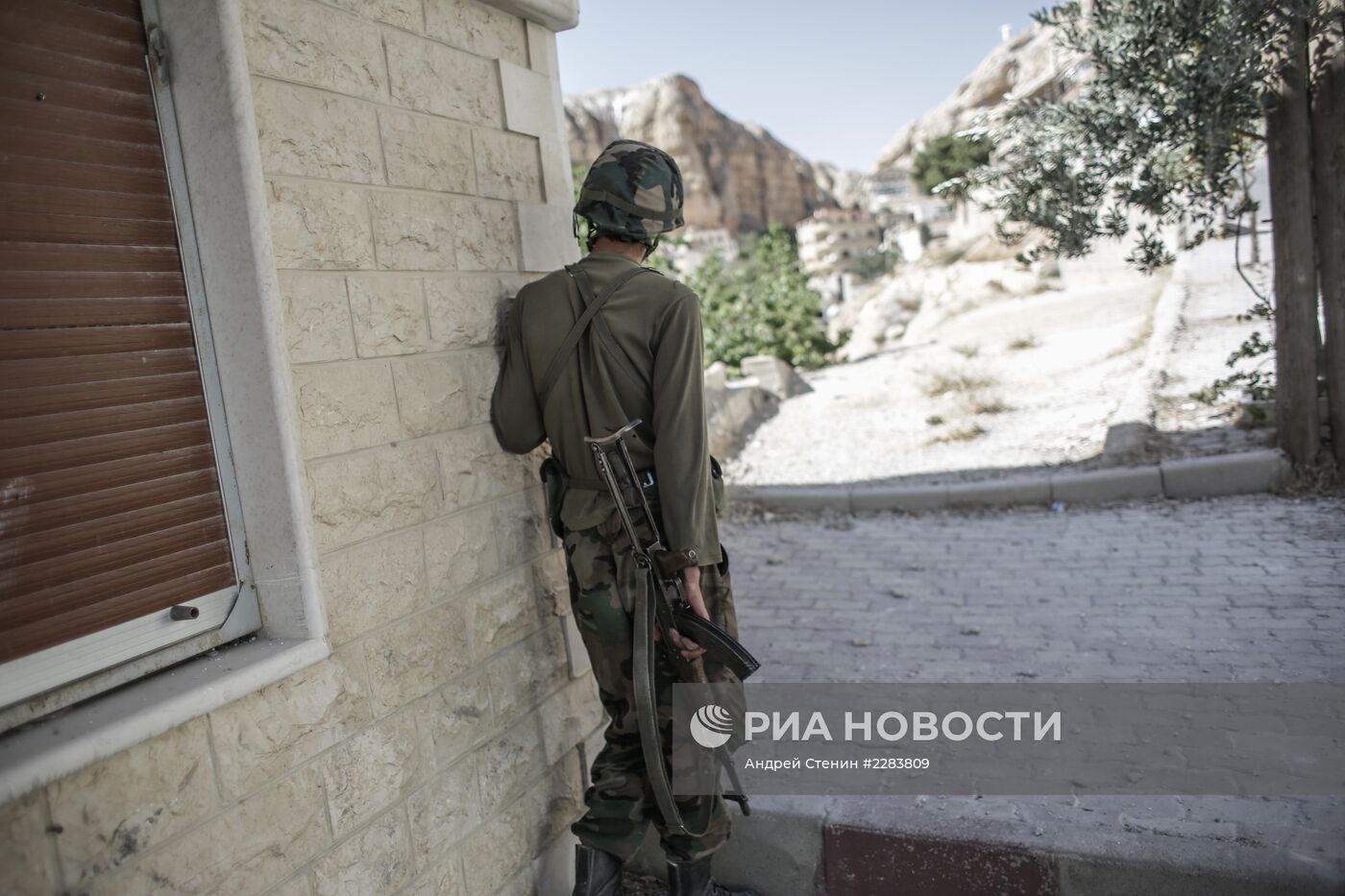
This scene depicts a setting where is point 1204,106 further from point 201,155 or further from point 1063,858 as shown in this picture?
point 201,155

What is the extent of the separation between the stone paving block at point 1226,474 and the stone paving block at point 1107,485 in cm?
9

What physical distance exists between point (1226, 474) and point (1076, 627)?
2383mm

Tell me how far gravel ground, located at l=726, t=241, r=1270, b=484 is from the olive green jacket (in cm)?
516

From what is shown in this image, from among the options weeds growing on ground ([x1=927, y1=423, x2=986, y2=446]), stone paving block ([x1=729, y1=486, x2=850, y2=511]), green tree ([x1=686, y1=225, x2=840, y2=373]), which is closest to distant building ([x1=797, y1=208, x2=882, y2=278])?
green tree ([x1=686, y1=225, x2=840, y2=373])

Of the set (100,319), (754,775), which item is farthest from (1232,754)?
(100,319)

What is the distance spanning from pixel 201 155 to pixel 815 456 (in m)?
6.92

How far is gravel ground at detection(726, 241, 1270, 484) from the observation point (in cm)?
722

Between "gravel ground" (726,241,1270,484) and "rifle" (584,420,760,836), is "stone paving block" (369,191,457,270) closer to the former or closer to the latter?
"rifle" (584,420,760,836)

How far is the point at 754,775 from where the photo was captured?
3162 mm

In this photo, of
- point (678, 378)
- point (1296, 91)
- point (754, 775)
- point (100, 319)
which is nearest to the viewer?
point (100, 319)

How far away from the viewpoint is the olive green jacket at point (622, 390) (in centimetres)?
232

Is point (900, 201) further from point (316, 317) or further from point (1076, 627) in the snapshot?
point (316, 317)

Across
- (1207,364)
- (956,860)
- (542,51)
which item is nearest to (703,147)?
(1207,364)

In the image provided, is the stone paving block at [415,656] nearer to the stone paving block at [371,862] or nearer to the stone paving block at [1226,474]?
the stone paving block at [371,862]
